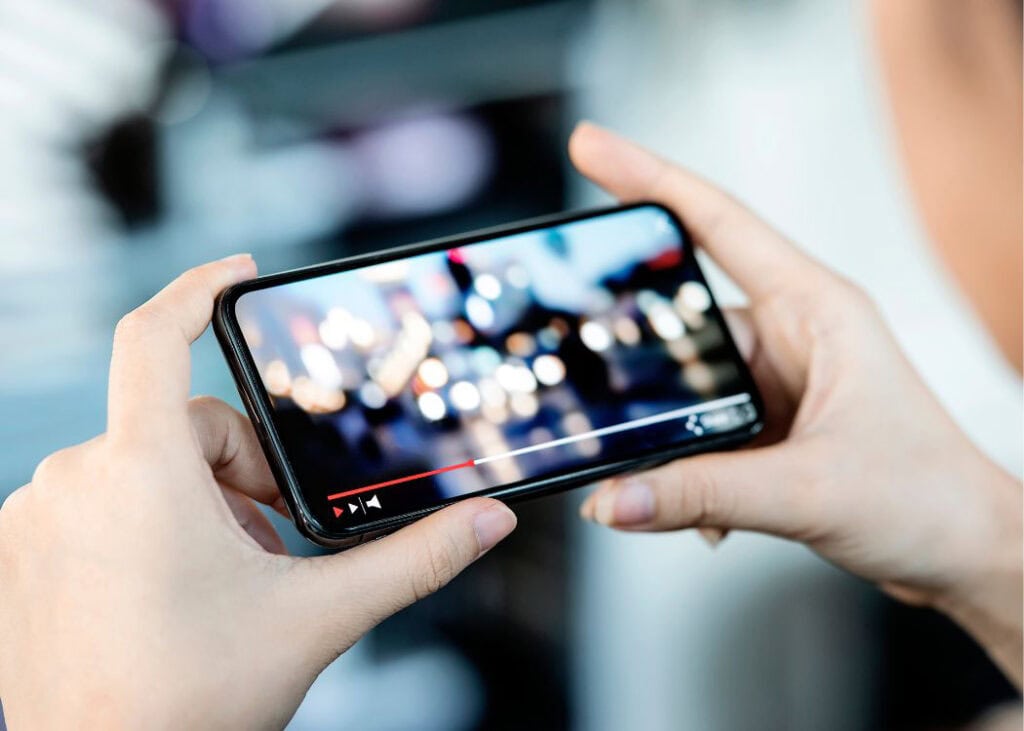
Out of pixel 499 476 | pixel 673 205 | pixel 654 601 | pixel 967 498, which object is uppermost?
pixel 673 205

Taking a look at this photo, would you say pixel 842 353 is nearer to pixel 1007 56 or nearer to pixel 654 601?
pixel 654 601

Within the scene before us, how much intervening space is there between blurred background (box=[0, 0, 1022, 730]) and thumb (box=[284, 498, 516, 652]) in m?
0.34

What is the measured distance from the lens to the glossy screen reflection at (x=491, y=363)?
525 mm

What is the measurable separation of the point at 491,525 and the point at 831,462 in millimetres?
265

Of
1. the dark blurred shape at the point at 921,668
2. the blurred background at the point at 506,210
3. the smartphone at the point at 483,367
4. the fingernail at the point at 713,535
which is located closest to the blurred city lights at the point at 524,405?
the smartphone at the point at 483,367

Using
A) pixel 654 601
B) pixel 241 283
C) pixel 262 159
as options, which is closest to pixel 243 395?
pixel 241 283

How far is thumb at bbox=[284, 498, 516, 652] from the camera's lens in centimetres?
47

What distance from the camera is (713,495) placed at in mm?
587

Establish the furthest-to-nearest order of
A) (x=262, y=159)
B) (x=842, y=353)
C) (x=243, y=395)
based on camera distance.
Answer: (x=262, y=159) < (x=842, y=353) < (x=243, y=395)

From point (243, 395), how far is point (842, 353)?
1.41 ft

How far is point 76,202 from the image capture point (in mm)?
693

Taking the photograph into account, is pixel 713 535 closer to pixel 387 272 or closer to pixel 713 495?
pixel 713 495

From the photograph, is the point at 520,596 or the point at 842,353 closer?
the point at 842,353

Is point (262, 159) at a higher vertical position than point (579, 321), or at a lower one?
higher
